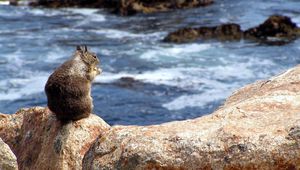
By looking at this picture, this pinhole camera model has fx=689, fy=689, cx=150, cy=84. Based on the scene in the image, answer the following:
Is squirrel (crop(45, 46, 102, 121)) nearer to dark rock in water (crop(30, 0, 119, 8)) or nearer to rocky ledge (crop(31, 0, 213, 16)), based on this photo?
rocky ledge (crop(31, 0, 213, 16))

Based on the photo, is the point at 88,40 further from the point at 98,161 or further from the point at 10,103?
the point at 98,161

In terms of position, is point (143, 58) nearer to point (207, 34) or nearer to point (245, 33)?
point (207, 34)

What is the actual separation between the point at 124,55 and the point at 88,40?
168 inches

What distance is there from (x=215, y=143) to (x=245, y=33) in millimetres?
24133

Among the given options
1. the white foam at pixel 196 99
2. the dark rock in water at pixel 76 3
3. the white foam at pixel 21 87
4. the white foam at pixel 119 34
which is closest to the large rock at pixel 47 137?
the white foam at pixel 196 99

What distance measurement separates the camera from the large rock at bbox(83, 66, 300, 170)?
20.6 feet

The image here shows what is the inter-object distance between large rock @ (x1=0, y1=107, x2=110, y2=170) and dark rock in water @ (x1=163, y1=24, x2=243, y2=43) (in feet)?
65.8

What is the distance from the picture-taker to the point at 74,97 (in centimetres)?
884

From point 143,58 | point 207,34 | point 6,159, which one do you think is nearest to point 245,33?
point 207,34

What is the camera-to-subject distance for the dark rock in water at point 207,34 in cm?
2953

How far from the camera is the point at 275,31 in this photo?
29.9 meters

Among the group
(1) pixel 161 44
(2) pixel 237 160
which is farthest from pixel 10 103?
(2) pixel 237 160

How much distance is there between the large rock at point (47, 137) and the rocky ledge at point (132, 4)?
93.7 feet

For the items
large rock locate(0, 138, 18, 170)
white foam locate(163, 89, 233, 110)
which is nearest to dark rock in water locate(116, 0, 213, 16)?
white foam locate(163, 89, 233, 110)
